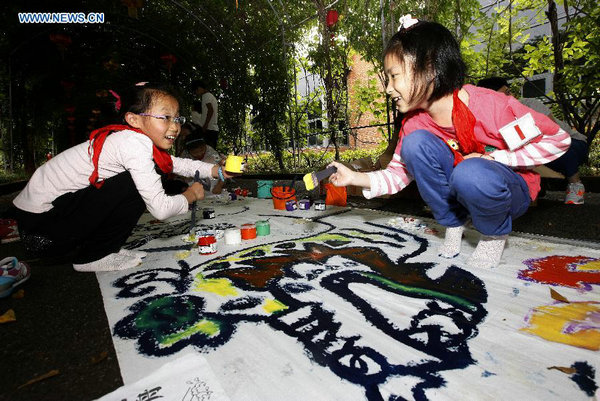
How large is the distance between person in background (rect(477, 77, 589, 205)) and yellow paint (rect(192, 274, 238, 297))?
2.18 meters

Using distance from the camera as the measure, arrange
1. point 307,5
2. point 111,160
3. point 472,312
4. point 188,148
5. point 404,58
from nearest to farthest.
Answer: point 472,312
point 404,58
point 111,160
point 188,148
point 307,5

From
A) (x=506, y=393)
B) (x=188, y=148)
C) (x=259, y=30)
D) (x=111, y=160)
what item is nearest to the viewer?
(x=506, y=393)

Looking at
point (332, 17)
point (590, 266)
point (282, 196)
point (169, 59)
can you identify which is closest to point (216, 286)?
point (590, 266)

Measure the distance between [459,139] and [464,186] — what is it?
21cm

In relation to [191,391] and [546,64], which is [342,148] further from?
[191,391]

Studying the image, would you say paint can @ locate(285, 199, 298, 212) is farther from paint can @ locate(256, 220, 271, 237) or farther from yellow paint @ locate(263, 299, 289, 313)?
yellow paint @ locate(263, 299, 289, 313)

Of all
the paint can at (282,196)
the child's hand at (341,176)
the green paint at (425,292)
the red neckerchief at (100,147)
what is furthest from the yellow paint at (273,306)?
the paint can at (282,196)

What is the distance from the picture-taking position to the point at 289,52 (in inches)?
211

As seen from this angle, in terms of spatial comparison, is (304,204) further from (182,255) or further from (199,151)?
(199,151)

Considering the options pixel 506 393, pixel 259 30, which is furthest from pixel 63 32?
pixel 506 393

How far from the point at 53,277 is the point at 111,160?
65cm

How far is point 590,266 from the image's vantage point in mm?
1307

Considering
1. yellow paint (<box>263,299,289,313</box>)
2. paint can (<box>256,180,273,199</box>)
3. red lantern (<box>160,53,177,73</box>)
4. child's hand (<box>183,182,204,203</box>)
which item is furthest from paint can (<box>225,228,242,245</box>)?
red lantern (<box>160,53,177,73</box>)

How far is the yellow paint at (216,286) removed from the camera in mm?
1278
